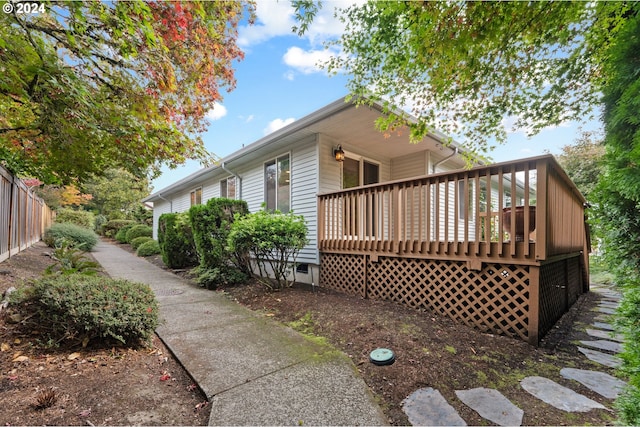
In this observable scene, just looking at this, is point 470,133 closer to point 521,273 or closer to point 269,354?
point 521,273

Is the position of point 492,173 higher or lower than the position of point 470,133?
lower

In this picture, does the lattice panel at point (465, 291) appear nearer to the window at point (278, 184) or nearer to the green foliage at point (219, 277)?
the green foliage at point (219, 277)

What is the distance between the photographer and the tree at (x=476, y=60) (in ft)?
10.3

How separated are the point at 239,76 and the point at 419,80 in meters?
4.04

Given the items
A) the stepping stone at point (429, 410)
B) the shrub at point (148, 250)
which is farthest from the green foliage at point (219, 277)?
the shrub at point (148, 250)

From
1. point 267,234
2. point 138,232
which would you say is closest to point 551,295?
point 267,234

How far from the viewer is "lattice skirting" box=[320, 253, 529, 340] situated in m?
3.30

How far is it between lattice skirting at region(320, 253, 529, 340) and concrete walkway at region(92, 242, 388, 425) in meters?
1.83

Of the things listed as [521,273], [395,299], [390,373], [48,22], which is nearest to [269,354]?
[390,373]

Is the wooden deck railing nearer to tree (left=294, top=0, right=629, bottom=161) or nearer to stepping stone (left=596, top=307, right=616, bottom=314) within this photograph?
stepping stone (left=596, top=307, right=616, bottom=314)

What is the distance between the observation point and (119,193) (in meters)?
23.8

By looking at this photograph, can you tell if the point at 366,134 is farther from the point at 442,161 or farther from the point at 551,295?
the point at 551,295

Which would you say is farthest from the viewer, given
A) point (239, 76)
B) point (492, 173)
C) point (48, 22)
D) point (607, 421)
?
point (239, 76)

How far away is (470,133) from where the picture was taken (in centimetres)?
543
